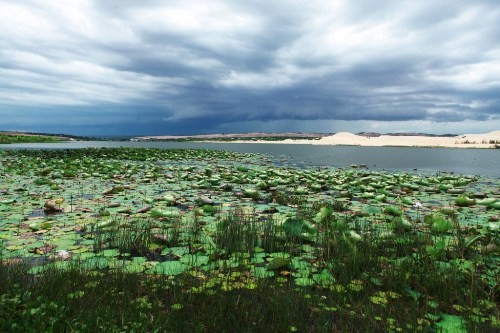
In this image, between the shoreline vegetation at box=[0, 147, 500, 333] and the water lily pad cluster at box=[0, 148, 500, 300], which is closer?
the shoreline vegetation at box=[0, 147, 500, 333]

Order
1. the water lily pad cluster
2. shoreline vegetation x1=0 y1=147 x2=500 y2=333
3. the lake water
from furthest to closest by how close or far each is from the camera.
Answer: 1. the lake water
2. the water lily pad cluster
3. shoreline vegetation x1=0 y1=147 x2=500 y2=333

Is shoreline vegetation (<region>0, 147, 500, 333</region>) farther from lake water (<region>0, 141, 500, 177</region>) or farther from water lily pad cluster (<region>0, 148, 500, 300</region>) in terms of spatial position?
lake water (<region>0, 141, 500, 177</region>)

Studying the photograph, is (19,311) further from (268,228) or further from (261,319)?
(268,228)

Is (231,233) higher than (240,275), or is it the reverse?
(231,233)

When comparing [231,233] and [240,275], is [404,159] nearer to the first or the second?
[231,233]

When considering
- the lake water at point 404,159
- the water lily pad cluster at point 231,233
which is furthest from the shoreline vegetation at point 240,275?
the lake water at point 404,159

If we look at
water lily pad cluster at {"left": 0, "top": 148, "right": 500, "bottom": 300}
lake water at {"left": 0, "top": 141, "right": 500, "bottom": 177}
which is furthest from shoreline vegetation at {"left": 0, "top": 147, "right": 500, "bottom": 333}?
lake water at {"left": 0, "top": 141, "right": 500, "bottom": 177}

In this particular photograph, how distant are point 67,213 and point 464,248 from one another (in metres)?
7.62

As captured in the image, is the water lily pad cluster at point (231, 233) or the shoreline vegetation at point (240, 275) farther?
the water lily pad cluster at point (231, 233)

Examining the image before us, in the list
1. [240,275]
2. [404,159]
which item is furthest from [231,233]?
[404,159]

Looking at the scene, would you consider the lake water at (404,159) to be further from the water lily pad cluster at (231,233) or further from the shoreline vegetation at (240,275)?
the shoreline vegetation at (240,275)

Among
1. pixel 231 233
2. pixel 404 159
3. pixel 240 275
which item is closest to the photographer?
pixel 240 275

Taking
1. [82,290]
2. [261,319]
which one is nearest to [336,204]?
[261,319]

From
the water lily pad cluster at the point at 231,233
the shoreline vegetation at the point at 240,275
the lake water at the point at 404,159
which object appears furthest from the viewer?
the lake water at the point at 404,159
